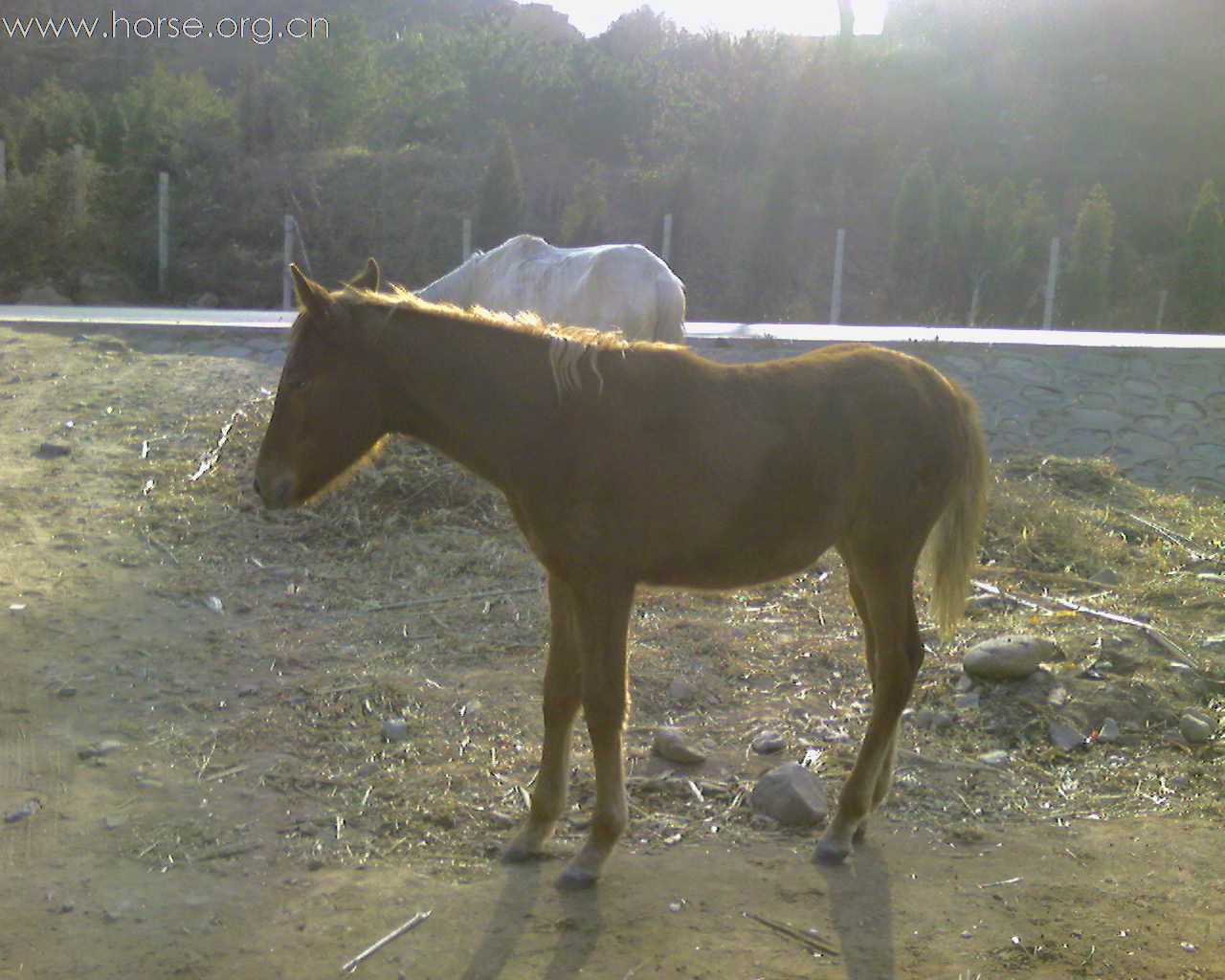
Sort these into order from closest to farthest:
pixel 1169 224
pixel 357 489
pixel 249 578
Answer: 1. pixel 249 578
2. pixel 357 489
3. pixel 1169 224

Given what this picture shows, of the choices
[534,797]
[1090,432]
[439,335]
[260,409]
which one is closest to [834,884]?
[534,797]

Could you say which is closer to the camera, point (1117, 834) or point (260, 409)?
point (1117, 834)

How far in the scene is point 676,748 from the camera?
4477mm

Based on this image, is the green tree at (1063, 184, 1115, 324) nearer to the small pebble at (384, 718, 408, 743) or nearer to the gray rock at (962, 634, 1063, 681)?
the gray rock at (962, 634, 1063, 681)

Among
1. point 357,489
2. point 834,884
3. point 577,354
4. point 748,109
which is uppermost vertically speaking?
point 748,109

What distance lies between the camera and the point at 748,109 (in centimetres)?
3422

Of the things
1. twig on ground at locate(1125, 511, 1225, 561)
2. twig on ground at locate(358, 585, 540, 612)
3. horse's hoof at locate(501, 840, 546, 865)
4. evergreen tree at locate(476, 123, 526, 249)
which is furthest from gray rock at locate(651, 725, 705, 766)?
evergreen tree at locate(476, 123, 526, 249)

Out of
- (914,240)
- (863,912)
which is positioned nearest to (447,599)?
(863,912)

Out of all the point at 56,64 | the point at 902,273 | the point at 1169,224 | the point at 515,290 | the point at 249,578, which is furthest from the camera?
the point at 56,64

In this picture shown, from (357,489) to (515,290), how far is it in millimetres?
2301

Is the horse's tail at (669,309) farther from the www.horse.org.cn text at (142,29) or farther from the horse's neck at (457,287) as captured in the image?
the www.horse.org.cn text at (142,29)

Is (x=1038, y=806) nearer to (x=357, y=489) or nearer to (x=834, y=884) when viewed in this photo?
(x=834, y=884)

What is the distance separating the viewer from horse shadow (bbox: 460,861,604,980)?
3170mm

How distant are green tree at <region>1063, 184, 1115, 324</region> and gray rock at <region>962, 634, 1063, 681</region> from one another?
2007 centimetres
